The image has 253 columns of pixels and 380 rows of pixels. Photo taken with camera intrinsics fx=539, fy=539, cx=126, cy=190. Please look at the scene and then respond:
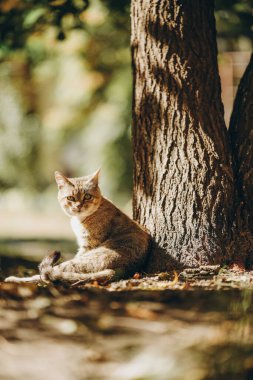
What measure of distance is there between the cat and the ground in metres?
0.36

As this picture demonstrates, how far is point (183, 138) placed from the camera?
16.3 feet

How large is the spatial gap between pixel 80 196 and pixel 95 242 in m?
0.49

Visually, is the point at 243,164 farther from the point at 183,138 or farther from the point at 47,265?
the point at 47,265

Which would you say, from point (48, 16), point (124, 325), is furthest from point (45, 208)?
point (124, 325)

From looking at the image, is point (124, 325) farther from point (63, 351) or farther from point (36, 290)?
point (36, 290)

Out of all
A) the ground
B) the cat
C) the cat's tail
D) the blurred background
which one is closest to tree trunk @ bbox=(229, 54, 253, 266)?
the ground

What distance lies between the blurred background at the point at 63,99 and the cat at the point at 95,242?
2587 mm

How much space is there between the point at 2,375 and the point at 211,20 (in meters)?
3.90

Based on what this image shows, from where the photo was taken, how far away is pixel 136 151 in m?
5.26

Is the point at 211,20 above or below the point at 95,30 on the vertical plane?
below

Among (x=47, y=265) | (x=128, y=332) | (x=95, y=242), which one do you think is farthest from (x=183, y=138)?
(x=128, y=332)

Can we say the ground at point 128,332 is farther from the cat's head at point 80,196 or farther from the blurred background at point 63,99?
the blurred background at point 63,99

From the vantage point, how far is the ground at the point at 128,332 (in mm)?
2547

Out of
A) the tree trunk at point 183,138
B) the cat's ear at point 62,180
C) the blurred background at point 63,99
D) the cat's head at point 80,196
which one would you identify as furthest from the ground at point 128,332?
the blurred background at point 63,99
